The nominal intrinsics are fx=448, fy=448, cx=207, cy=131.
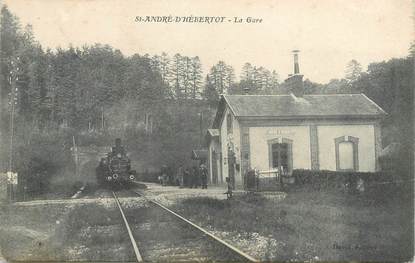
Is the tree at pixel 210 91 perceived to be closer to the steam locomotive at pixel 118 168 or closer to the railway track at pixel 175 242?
the steam locomotive at pixel 118 168

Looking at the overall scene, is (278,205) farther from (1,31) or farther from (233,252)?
(1,31)

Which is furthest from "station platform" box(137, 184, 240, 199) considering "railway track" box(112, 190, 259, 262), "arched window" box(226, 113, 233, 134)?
"railway track" box(112, 190, 259, 262)

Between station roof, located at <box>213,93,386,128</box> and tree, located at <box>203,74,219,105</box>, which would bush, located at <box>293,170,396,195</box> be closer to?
station roof, located at <box>213,93,386,128</box>

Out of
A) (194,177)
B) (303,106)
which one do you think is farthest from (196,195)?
(303,106)

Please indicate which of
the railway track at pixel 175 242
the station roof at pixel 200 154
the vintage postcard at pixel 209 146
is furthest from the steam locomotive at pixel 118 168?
the railway track at pixel 175 242

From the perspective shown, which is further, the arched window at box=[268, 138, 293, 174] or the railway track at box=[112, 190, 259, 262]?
the arched window at box=[268, 138, 293, 174]

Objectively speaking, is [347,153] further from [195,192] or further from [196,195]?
[196,195]

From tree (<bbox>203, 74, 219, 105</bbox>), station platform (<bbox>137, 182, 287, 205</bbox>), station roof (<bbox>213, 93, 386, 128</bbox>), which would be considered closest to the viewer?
station platform (<bbox>137, 182, 287, 205</bbox>)

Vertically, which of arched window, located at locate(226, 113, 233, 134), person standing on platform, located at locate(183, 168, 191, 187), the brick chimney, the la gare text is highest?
the brick chimney
